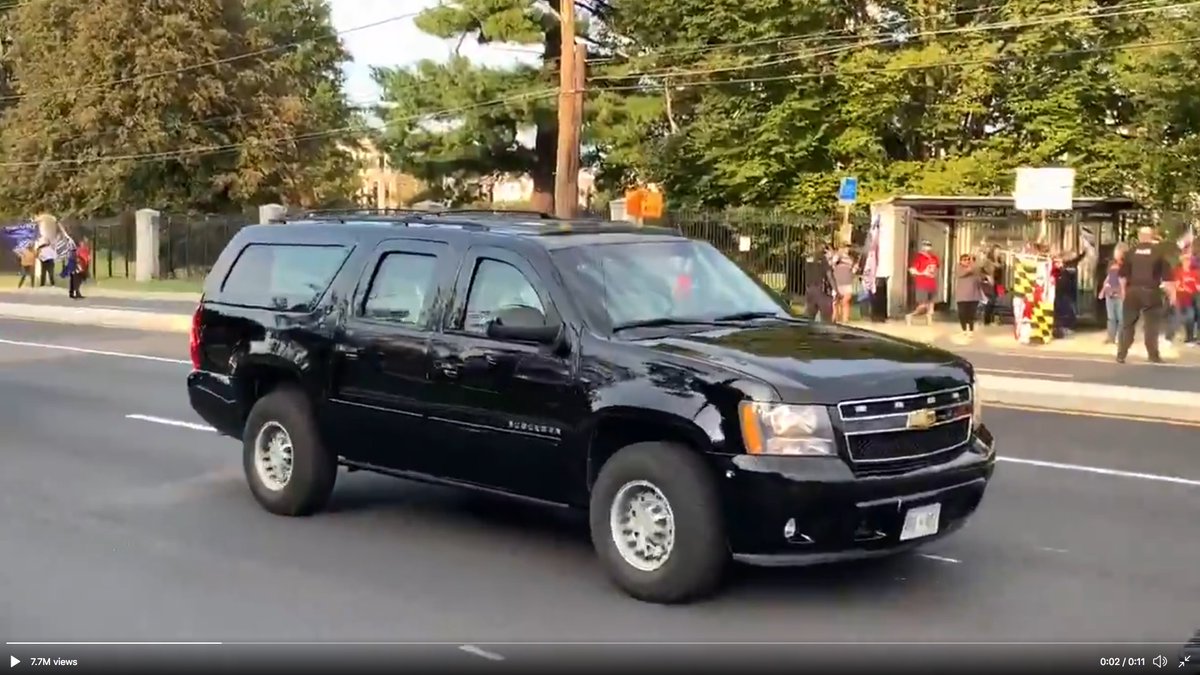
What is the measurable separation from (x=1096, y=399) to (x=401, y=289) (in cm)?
920

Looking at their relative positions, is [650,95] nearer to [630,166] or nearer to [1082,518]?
[630,166]

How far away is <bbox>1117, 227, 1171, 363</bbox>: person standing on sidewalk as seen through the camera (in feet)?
61.3

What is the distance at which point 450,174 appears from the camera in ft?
150

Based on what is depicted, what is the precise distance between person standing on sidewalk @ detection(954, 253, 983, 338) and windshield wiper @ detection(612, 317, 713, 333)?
18.4 meters

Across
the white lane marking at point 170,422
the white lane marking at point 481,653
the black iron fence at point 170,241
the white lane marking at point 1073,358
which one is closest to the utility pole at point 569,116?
the white lane marking at point 1073,358

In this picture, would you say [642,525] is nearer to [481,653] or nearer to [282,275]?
[481,653]

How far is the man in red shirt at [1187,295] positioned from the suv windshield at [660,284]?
17489 millimetres

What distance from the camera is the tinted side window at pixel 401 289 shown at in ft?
26.0

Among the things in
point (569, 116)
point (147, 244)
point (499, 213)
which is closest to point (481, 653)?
point (499, 213)

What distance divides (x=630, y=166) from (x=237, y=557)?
3639cm

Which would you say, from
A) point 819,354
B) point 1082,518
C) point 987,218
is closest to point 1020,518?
point 1082,518

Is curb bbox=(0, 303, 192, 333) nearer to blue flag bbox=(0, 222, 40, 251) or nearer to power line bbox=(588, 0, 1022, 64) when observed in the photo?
power line bbox=(588, 0, 1022, 64)

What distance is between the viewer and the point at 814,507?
20.5 ft
